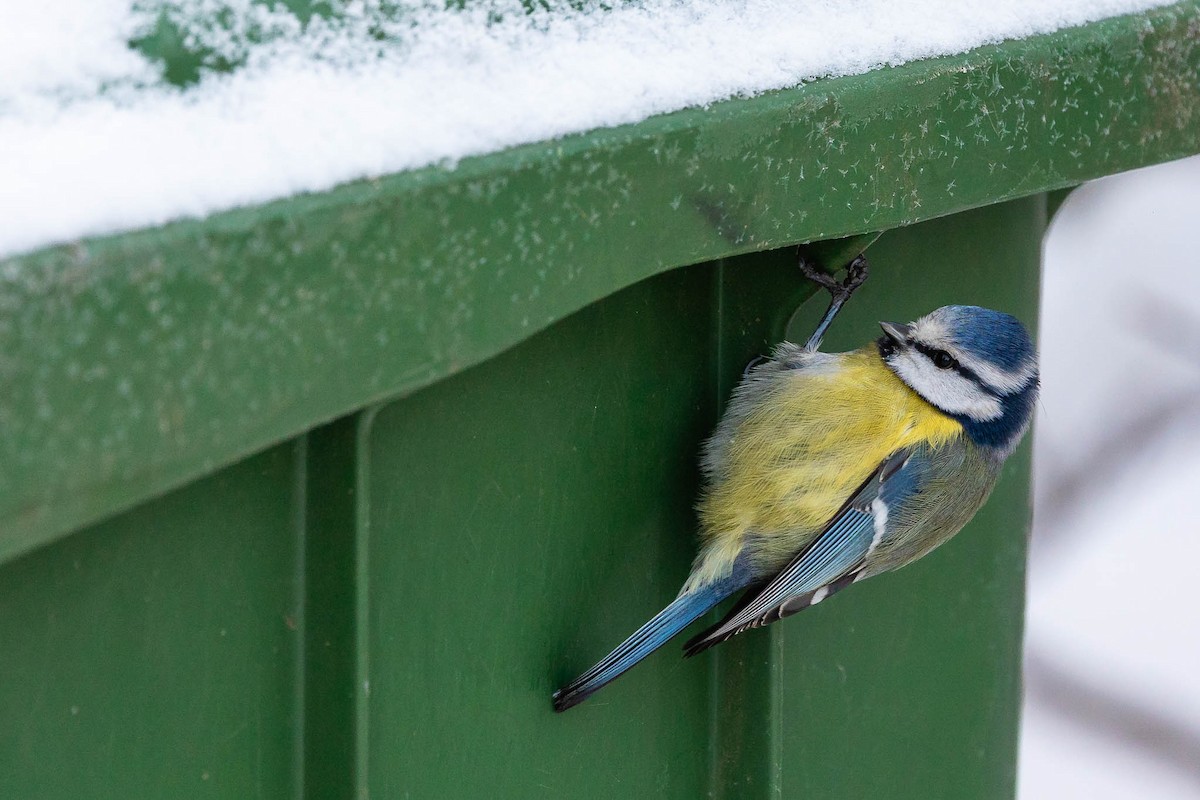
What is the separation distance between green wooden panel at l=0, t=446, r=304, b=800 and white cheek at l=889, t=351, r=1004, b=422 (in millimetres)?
1278

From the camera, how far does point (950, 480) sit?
7.82 ft

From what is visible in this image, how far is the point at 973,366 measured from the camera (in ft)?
7.97

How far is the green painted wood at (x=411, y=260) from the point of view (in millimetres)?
998

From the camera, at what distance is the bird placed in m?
2.10

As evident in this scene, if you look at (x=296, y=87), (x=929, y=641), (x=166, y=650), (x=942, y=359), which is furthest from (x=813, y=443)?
(x=296, y=87)

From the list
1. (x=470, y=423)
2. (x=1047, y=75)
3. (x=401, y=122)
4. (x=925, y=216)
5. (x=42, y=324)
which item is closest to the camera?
(x=42, y=324)

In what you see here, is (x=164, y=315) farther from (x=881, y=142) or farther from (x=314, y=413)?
(x=881, y=142)

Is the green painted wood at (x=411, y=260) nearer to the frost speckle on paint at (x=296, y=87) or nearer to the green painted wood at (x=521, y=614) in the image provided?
the frost speckle on paint at (x=296, y=87)

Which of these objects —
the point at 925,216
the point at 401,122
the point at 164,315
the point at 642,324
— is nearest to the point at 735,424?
the point at 642,324

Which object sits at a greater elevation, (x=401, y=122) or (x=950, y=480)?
(x=401, y=122)

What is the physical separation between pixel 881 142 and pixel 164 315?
939 millimetres

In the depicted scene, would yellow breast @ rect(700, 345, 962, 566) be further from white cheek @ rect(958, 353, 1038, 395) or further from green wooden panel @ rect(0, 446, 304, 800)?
green wooden panel @ rect(0, 446, 304, 800)

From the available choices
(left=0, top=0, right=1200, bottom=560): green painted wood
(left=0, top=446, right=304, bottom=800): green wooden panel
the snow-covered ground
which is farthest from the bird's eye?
the snow-covered ground

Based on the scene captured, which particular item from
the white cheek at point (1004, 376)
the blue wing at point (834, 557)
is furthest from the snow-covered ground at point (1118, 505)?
the blue wing at point (834, 557)
